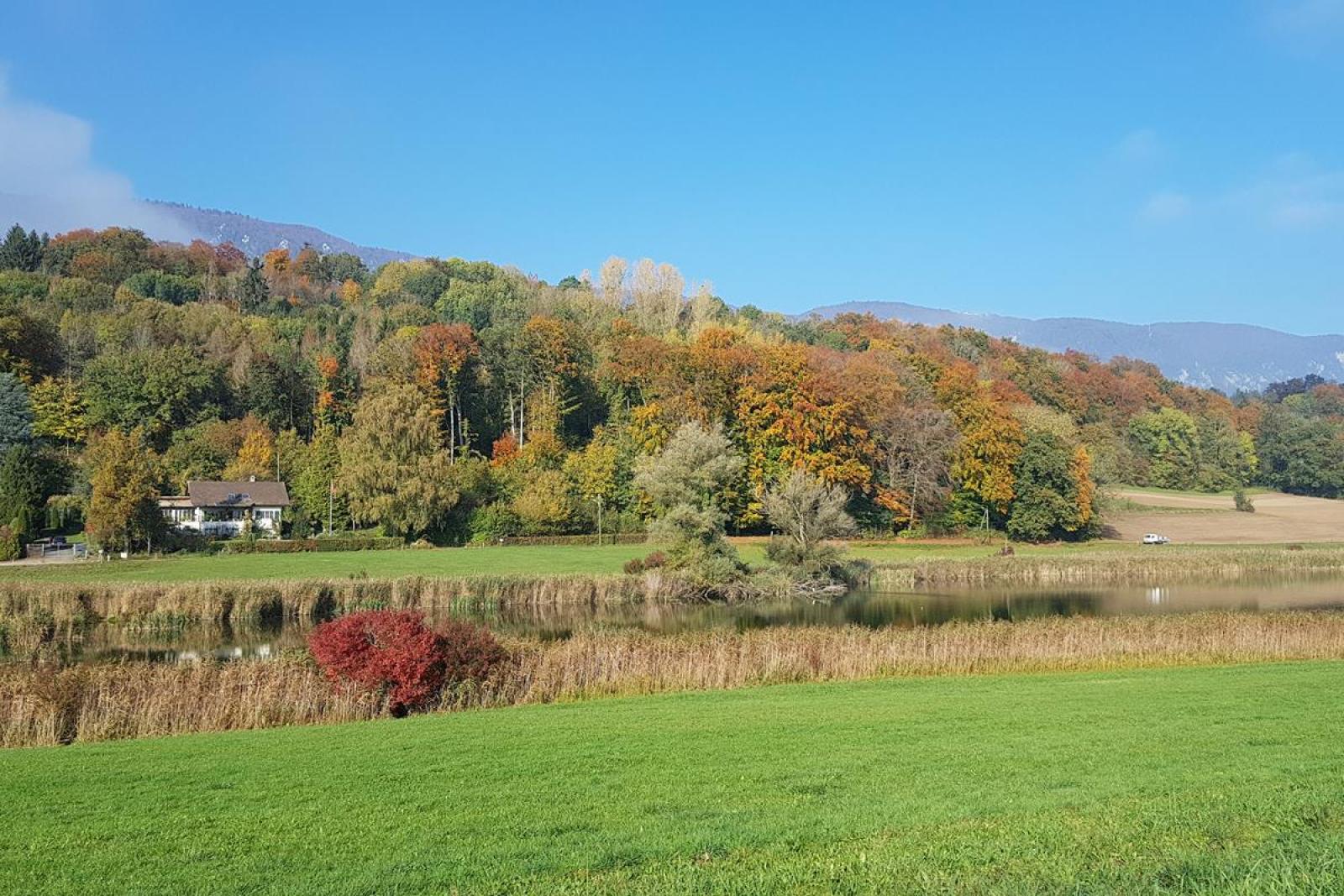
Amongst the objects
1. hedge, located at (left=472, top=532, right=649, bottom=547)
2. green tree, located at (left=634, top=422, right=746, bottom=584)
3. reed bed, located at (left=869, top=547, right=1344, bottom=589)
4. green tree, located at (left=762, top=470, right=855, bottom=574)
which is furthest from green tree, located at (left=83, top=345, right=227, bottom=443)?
reed bed, located at (left=869, top=547, right=1344, bottom=589)

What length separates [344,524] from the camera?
7200 cm

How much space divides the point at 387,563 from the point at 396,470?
16.2 metres

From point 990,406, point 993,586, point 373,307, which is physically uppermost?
point 373,307

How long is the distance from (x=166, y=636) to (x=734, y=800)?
30.4 meters

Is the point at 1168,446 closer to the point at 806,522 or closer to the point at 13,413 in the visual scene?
the point at 806,522

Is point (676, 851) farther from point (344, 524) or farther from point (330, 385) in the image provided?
point (330, 385)

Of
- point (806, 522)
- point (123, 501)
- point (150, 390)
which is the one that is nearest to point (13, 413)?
point (150, 390)

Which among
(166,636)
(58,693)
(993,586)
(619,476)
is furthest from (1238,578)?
(58,693)

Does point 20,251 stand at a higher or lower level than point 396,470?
higher

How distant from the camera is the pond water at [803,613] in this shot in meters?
32.3

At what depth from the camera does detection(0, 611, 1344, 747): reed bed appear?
17250 mm

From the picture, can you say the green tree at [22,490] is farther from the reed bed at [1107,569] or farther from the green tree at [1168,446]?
the green tree at [1168,446]

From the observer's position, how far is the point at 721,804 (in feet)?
32.7

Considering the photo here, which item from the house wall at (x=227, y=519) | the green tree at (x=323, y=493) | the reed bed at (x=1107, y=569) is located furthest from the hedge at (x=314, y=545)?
the reed bed at (x=1107, y=569)
